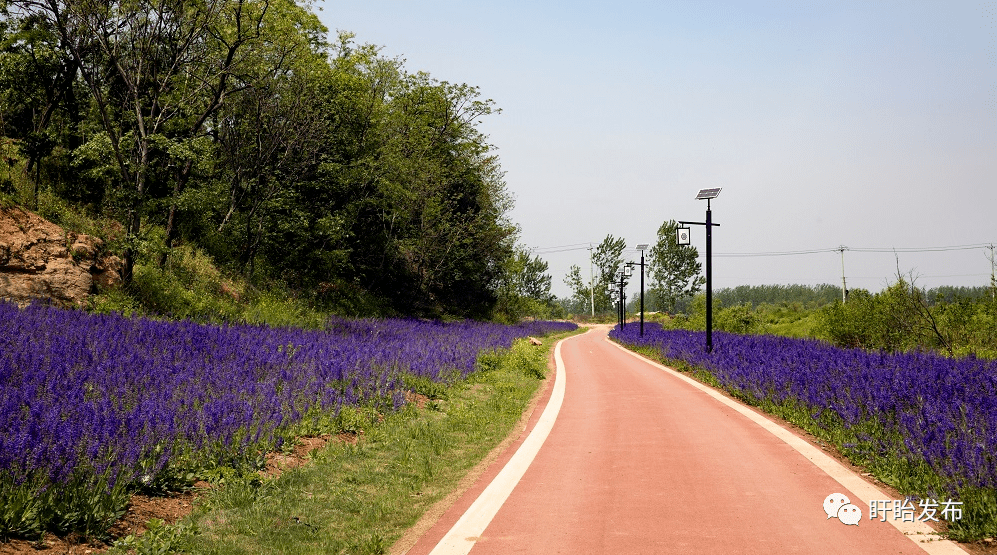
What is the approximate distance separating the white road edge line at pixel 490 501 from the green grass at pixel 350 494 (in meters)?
0.42

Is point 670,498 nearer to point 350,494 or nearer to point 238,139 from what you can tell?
point 350,494

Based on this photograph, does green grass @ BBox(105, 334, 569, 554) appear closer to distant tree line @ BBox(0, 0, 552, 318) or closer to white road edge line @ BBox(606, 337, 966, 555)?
white road edge line @ BBox(606, 337, 966, 555)

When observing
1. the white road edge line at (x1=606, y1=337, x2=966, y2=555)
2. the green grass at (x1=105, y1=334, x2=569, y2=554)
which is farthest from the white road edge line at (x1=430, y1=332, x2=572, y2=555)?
the white road edge line at (x1=606, y1=337, x2=966, y2=555)

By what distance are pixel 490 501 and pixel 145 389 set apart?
4.67 m

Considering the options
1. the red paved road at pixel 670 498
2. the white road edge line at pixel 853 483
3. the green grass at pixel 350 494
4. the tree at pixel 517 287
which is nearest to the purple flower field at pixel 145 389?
the green grass at pixel 350 494

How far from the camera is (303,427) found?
24.8ft

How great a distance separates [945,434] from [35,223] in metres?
18.2

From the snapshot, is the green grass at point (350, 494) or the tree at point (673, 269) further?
the tree at point (673, 269)

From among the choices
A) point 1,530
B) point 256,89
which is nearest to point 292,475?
point 1,530

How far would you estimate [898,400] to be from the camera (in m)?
7.86

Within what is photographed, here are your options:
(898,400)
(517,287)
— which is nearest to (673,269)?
(517,287)

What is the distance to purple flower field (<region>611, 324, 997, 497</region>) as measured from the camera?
537cm

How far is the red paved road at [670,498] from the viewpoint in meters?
4.20

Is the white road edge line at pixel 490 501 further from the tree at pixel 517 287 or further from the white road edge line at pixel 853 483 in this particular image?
the tree at pixel 517 287
